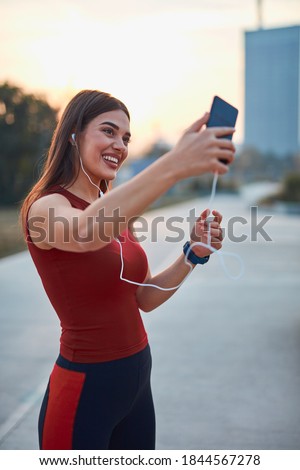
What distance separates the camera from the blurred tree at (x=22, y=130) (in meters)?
23.3

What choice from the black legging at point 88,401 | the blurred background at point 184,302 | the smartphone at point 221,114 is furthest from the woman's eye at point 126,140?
the black legging at point 88,401

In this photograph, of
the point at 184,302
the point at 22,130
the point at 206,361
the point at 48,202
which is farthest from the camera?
the point at 22,130

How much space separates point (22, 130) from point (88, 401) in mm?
24174

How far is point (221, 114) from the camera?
1.05m

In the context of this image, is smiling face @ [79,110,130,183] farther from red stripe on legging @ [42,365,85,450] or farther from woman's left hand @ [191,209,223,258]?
red stripe on legging @ [42,365,85,450]

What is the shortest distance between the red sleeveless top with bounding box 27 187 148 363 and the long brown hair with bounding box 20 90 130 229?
0.21ft

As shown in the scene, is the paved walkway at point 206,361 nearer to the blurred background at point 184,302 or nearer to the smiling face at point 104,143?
the blurred background at point 184,302

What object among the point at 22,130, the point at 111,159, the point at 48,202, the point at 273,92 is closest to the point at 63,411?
the point at 48,202

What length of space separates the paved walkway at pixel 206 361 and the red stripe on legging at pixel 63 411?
62.9 inches

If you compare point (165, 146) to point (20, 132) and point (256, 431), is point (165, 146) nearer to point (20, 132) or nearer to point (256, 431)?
point (20, 132)

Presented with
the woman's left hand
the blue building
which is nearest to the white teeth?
the woman's left hand

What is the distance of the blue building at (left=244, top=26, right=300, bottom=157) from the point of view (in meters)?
53.5

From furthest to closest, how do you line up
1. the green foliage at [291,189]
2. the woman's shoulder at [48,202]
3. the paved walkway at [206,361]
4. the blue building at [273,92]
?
the blue building at [273,92] < the green foliage at [291,189] < the paved walkway at [206,361] < the woman's shoulder at [48,202]

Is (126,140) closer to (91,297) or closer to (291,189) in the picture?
(91,297)
